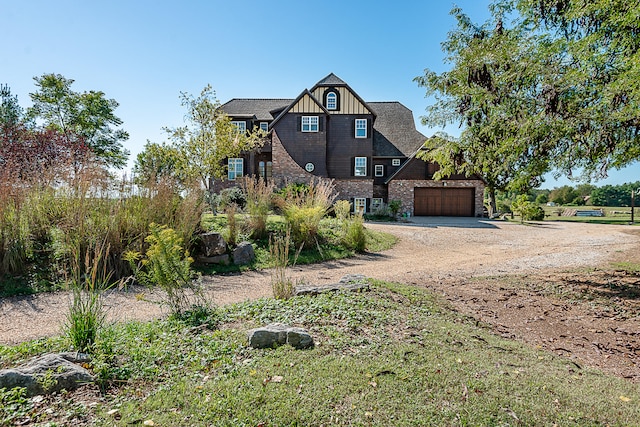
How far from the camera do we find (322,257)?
31.5 feet

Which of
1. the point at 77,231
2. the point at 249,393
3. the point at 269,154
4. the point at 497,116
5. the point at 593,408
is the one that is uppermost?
the point at 269,154

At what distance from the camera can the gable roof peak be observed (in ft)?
79.7

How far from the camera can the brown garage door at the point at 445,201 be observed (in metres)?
24.6

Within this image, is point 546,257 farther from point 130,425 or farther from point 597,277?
point 130,425

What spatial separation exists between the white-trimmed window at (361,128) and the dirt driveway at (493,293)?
1352 cm

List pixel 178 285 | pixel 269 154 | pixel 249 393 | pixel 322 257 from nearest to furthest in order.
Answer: pixel 249 393
pixel 178 285
pixel 322 257
pixel 269 154

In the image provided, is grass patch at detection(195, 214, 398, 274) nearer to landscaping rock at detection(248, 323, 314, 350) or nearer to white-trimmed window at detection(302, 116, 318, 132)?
landscaping rock at detection(248, 323, 314, 350)

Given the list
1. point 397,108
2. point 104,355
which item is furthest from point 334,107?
point 104,355

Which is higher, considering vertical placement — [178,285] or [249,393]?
[178,285]

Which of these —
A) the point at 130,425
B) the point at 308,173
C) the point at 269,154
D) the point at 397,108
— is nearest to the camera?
the point at 130,425

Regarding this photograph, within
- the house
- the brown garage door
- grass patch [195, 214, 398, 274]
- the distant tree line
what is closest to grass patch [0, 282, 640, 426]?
grass patch [195, 214, 398, 274]

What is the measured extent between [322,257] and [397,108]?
22535 millimetres

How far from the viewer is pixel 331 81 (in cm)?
2447

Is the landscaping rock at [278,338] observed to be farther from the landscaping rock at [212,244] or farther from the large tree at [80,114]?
the large tree at [80,114]
